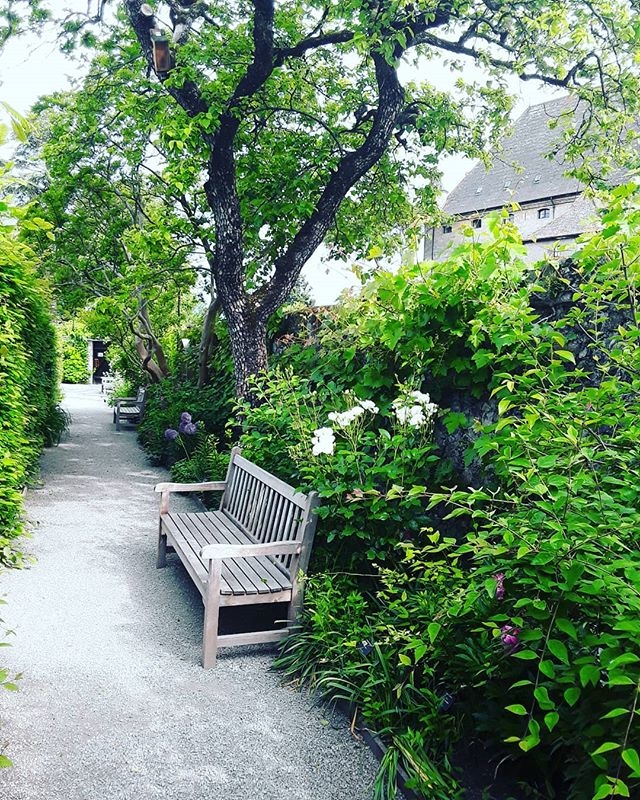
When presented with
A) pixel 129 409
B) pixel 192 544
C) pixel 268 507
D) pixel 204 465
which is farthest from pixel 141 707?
pixel 129 409

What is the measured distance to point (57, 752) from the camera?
2982 mm

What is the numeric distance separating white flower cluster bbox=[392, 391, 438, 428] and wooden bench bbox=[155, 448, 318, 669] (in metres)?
0.74

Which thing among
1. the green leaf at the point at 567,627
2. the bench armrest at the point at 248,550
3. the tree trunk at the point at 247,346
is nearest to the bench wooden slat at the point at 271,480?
the bench armrest at the point at 248,550

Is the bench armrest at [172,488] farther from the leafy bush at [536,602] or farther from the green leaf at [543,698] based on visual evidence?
the green leaf at [543,698]

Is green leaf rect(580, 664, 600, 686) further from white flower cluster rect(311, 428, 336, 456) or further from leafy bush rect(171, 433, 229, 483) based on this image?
leafy bush rect(171, 433, 229, 483)

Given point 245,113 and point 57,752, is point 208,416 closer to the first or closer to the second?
point 245,113

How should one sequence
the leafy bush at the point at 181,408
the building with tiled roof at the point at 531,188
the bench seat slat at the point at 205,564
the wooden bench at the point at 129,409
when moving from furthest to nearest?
the building with tiled roof at the point at 531,188, the wooden bench at the point at 129,409, the leafy bush at the point at 181,408, the bench seat slat at the point at 205,564

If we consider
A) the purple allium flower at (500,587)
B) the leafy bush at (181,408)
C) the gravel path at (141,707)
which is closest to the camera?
the purple allium flower at (500,587)

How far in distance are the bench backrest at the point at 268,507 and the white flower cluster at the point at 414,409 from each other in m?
0.74

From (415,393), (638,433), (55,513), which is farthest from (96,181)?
(638,433)

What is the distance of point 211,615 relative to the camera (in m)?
3.79

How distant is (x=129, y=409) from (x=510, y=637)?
47.0 ft

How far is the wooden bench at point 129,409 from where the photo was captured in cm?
1441

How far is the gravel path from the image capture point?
9.25ft
